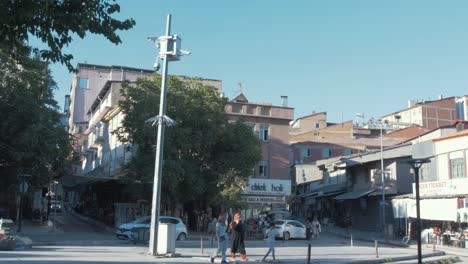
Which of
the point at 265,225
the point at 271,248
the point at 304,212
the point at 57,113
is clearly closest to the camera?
the point at 271,248

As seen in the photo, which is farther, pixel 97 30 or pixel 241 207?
pixel 241 207

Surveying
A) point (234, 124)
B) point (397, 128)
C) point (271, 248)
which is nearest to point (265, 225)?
point (234, 124)

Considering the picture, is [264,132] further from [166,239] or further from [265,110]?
[166,239]

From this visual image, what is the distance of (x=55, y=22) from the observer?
8.90 metres

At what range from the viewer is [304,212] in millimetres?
68125

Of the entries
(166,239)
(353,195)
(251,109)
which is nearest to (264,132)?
(251,109)

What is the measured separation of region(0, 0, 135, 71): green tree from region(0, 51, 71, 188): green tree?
863 inches

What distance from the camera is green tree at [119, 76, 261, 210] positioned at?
33.8 m

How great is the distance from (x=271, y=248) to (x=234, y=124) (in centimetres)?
1977

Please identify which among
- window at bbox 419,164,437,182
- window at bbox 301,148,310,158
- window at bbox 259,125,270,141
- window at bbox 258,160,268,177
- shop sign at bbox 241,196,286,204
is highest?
window at bbox 301,148,310,158

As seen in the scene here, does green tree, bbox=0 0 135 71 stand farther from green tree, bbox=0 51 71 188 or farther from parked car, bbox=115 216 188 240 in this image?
green tree, bbox=0 51 71 188

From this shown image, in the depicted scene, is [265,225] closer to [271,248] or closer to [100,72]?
[271,248]

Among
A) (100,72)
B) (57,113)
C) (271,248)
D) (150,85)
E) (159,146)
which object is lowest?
(271,248)

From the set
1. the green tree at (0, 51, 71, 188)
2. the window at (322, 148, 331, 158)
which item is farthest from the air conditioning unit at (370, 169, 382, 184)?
the green tree at (0, 51, 71, 188)
